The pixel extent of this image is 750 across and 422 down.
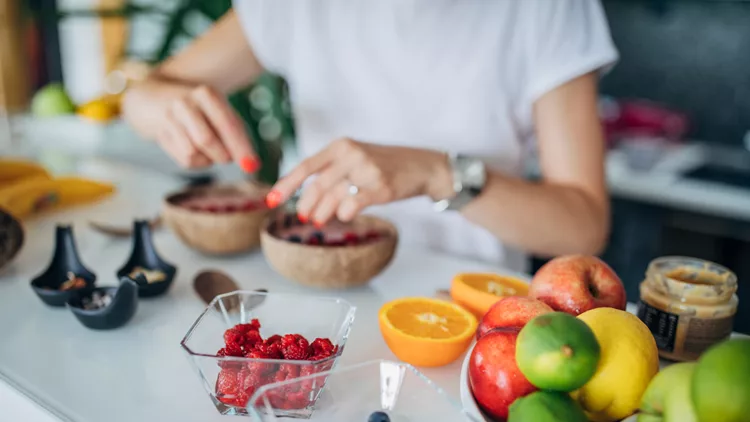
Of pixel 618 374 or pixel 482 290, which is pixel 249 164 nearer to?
pixel 482 290

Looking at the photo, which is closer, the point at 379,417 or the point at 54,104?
the point at 379,417

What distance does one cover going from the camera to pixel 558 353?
0.58 metres

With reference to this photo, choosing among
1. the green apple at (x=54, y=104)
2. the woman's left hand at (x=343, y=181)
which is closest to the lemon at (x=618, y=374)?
the woman's left hand at (x=343, y=181)

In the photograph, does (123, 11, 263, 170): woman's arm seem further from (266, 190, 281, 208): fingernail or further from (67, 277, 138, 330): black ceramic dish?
(67, 277, 138, 330): black ceramic dish

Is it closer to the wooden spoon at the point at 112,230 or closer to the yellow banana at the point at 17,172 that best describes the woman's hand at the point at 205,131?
the wooden spoon at the point at 112,230

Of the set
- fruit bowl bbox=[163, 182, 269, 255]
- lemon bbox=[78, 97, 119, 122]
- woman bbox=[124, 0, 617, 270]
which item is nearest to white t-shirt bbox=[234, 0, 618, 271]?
woman bbox=[124, 0, 617, 270]

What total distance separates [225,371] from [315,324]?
0.18m

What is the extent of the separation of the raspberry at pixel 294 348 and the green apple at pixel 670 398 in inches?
14.0

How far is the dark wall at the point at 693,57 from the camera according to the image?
9.11 feet

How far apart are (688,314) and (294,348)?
0.50 m

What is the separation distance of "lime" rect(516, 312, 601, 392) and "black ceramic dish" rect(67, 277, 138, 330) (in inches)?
21.9

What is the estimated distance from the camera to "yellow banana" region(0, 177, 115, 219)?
4.49 ft

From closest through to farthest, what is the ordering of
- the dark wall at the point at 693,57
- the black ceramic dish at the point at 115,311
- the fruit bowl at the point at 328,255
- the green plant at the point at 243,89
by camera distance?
the black ceramic dish at the point at 115,311 → the fruit bowl at the point at 328,255 → the dark wall at the point at 693,57 → the green plant at the point at 243,89

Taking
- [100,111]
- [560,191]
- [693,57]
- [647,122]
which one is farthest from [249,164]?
[693,57]
